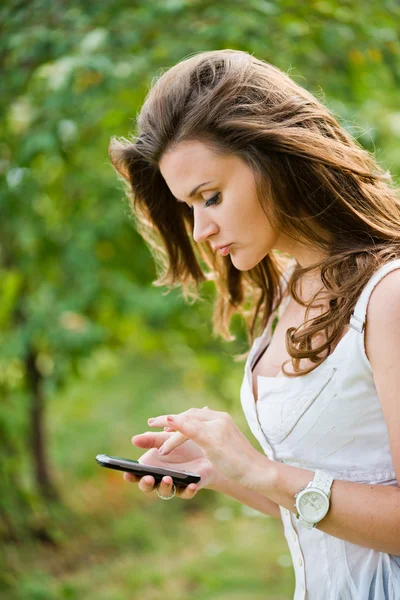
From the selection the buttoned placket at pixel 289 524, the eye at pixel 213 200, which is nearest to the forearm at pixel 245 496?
the buttoned placket at pixel 289 524

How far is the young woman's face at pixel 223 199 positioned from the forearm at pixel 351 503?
542 millimetres

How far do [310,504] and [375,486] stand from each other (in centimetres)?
15

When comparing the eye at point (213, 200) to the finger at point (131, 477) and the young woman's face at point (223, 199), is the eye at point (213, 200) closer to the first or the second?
the young woman's face at point (223, 199)

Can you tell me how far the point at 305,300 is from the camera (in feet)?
6.27

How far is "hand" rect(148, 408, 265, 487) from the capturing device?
5.09 ft

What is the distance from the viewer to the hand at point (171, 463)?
1748 millimetres

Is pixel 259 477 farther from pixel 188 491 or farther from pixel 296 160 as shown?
pixel 296 160

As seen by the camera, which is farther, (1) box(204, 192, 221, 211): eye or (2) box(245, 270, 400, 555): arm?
Answer: (1) box(204, 192, 221, 211): eye

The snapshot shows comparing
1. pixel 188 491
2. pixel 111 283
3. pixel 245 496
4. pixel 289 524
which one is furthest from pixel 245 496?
pixel 111 283

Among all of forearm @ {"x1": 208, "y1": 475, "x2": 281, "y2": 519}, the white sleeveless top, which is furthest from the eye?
forearm @ {"x1": 208, "y1": 475, "x2": 281, "y2": 519}

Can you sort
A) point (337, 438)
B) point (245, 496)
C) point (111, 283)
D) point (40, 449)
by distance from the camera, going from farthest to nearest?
point (40, 449) < point (111, 283) < point (245, 496) < point (337, 438)

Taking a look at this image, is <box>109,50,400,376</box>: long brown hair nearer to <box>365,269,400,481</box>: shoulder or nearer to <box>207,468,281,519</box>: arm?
<box>365,269,400,481</box>: shoulder

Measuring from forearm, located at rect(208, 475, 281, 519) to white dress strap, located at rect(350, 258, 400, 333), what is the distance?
0.72 meters

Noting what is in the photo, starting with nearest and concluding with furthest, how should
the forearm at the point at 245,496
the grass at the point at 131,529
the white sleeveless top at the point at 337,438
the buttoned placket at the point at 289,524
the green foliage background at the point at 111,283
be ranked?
the white sleeveless top at the point at 337,438 < the buttoned placket at the point at 289,524 < the forearm at the point at 245,496 < the green foliage background at the point at 111,283 < the grass at the point at 131,529
